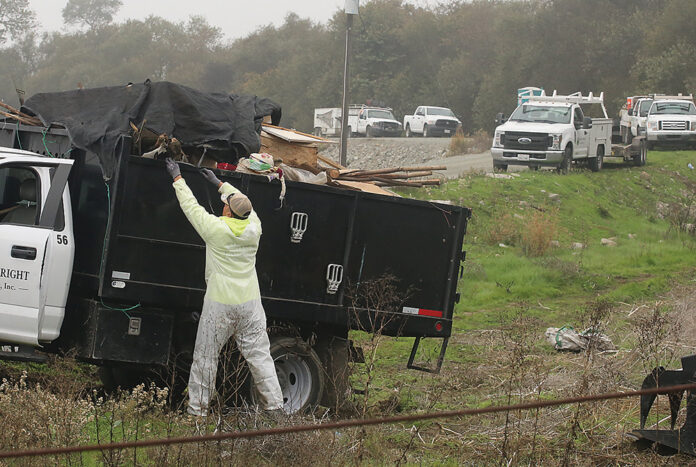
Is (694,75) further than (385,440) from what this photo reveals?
Yes

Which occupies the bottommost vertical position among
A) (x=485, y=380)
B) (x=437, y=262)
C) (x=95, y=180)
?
(x=485, y=380)

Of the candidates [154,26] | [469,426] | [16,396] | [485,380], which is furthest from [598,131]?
[154,26]

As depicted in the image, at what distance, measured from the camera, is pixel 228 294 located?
22.8 feet

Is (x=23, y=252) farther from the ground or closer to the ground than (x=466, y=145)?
closer to the ground

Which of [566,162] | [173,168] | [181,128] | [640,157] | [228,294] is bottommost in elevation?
[228,294]

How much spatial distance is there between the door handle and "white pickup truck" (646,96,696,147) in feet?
99.1

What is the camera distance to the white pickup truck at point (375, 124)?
1825 inches

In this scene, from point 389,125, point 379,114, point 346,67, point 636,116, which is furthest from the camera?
point 379,114

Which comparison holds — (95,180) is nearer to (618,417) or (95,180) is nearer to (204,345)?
(204,345)

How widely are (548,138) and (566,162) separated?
3.59 feet

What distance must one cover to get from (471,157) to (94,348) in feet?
93.9

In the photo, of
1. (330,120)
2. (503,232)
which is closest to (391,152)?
(330,120)

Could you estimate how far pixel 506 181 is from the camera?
2217 cm

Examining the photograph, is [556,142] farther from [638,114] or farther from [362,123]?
[362,123]
